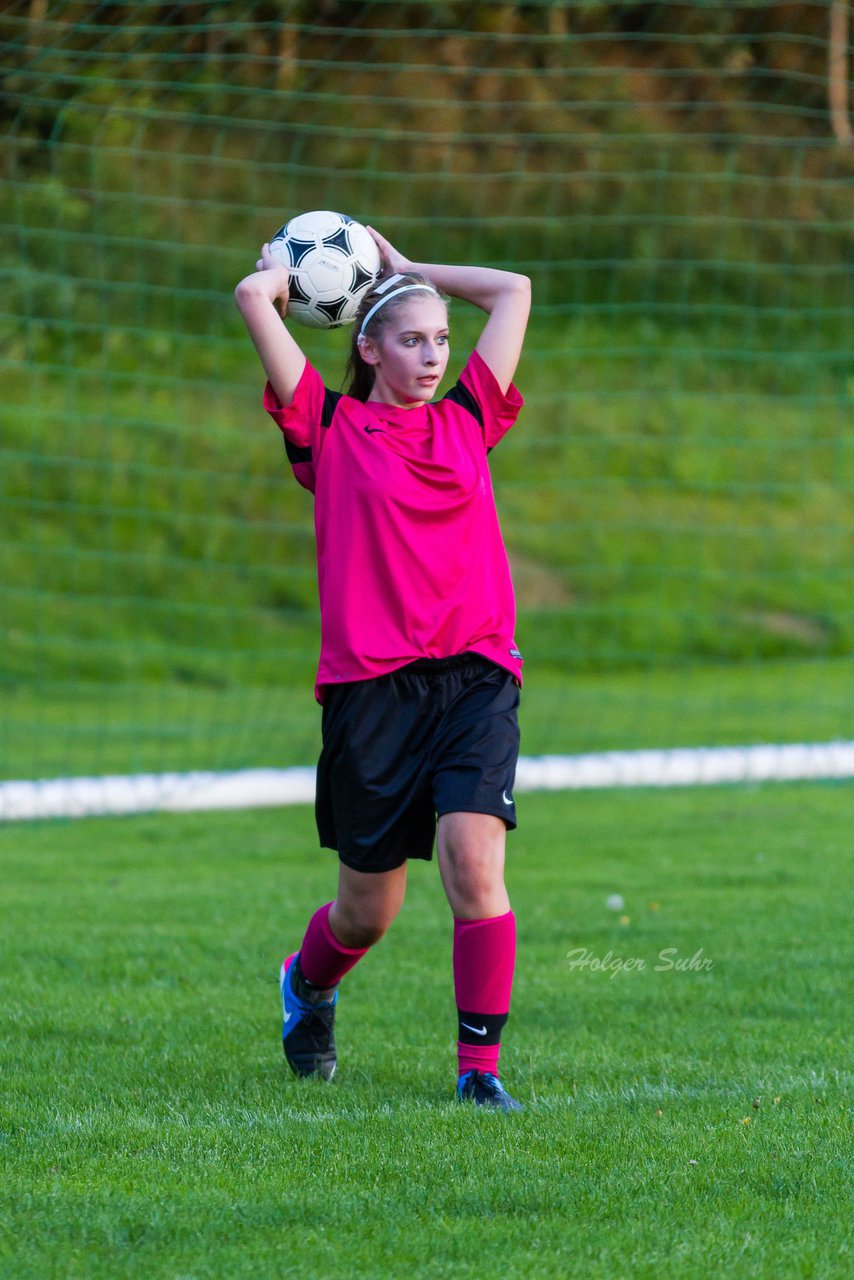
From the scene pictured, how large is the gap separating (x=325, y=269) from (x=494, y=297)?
437mm

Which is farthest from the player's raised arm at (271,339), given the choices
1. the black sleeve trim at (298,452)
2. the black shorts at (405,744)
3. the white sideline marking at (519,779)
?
the white sideline marking at (519,779)

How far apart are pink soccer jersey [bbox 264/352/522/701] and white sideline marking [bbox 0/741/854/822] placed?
4.48 meters

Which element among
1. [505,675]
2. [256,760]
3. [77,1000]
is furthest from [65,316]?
[505,675]

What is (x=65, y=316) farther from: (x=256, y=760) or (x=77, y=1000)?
(x=77, y=1000)

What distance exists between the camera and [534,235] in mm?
14719

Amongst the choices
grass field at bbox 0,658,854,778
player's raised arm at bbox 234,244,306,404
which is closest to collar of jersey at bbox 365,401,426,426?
player's raised arm at bbox 234,244,306,404

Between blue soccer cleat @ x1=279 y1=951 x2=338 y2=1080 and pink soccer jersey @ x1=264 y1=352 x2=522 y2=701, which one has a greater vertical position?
pink soccer jersey @ x1=264 y1=352 x2=522 y2=701

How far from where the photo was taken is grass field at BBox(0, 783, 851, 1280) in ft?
8.95

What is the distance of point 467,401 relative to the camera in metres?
4.12

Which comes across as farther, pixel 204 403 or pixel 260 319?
pixel 204 403

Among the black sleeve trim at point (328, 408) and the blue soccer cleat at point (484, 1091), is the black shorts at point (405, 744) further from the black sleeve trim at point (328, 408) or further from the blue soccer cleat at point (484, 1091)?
the black sleeve trim at point (328, 408)

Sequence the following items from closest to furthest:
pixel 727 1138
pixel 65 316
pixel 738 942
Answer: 1. pixel 727 1138
2. pixel 738 942
3. pixel 65 316

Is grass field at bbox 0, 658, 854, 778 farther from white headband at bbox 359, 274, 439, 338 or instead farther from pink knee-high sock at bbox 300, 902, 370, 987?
white headband at bbox 359, 274, 439, 338

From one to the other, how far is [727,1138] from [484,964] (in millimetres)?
691
